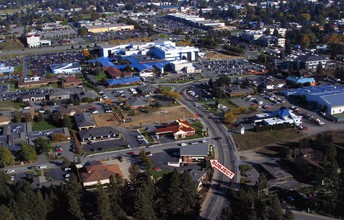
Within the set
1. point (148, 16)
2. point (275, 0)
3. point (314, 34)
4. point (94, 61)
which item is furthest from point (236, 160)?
point (275, 0)

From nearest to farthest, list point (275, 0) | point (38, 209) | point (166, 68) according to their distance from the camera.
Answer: point (38, 209)
point (166, 68)
point (275, 0)

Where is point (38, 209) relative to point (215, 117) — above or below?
above

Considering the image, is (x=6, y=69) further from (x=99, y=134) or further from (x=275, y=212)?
(x=275, y=212)

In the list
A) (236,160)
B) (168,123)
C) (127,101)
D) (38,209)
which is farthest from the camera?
(127,101)

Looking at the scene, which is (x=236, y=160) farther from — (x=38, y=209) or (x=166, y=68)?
(x=166, y=68)

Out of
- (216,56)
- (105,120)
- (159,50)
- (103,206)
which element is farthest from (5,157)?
(216,56)

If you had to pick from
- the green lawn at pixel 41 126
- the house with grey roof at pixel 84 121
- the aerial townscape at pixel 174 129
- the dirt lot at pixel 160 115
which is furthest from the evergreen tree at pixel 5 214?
the dirt lot at pixel 160 115

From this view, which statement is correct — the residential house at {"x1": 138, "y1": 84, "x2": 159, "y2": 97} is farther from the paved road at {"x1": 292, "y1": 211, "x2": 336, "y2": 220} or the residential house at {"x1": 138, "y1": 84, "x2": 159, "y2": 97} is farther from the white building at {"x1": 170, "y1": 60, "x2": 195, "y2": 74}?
the paved road at {"x1": 292, "y1": 211, "x2": 336, "y2": 220}
